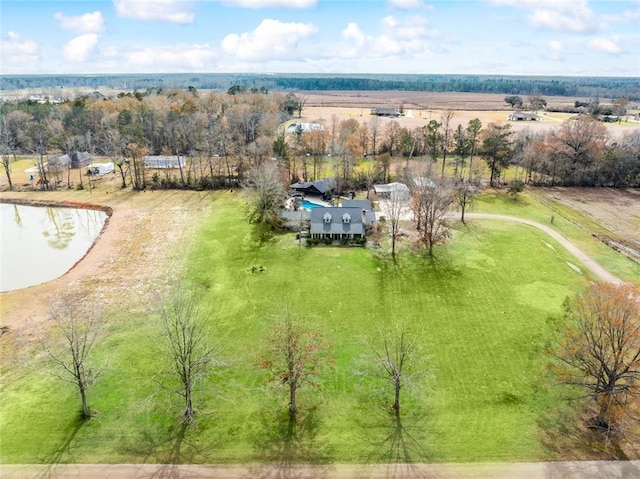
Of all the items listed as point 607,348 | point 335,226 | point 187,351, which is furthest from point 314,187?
point 607,348

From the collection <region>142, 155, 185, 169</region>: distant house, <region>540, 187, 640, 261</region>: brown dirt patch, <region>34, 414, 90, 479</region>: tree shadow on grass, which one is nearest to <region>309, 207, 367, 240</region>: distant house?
<region>540, 187, 640, 261</region>: brown dirt patch

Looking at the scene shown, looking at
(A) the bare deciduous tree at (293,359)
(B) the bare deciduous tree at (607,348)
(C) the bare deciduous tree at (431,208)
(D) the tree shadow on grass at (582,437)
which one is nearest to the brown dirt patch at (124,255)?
(A) the bare deciduous tree at (293,359)

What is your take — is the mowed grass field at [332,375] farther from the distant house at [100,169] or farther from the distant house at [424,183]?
the distant house at [100,169]

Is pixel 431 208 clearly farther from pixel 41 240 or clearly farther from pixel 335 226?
pixel 41 240

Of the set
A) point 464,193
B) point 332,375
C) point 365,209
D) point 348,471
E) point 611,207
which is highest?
point 464,193

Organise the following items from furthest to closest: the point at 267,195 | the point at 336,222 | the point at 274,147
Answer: the point at 274,147 → the point at 267,195 → the point at 336,222

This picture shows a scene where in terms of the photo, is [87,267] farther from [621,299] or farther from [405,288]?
[621,299]

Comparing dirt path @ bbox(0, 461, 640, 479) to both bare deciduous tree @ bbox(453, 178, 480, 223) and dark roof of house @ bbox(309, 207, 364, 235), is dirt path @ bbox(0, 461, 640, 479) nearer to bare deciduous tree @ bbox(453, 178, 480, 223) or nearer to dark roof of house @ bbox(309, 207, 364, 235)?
dark roof of house @ bbox(309, 207, 364, 235)
